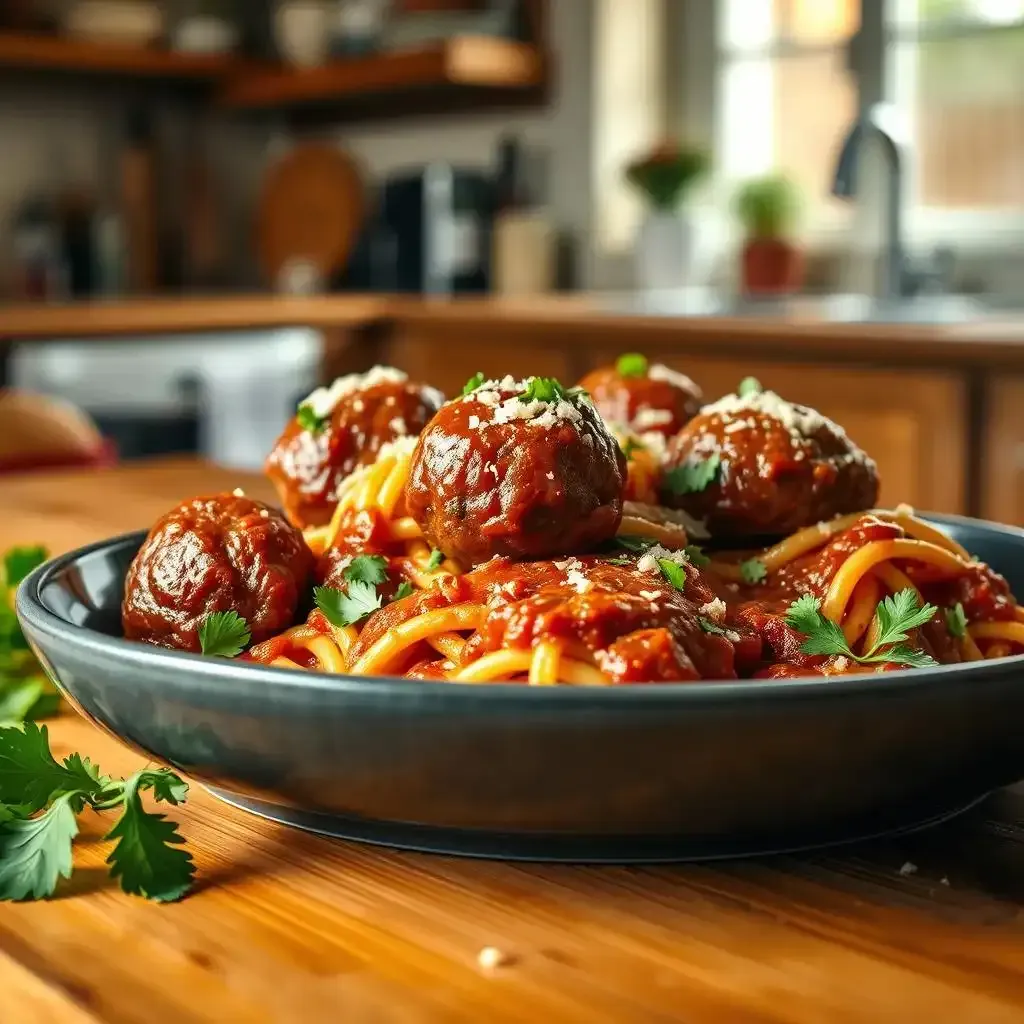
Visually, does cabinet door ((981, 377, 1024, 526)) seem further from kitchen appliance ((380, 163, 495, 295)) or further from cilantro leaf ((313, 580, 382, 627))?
kitchen appliance ((380, 163, 495, 295))

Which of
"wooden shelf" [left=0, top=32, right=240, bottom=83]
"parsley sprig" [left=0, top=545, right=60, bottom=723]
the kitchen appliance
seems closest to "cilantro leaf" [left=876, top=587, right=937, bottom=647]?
"parsley sprig" [left=0, top=545, right=60, bottom=723]

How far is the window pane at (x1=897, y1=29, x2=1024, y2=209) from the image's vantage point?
421 centimetres

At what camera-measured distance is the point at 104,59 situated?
533 centimetres

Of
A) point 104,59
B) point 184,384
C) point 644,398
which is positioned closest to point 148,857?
point 644,398

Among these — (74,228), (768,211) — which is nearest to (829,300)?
(768,211)

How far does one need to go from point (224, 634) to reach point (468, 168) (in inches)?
186

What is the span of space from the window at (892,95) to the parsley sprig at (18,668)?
3.39m

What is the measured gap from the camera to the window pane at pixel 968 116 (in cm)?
421

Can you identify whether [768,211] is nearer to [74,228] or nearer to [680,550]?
[74,228]

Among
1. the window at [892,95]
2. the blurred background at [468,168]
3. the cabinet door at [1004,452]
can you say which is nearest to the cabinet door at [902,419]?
the cabinet door at [1004,452]

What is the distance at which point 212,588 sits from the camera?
0.92 metres

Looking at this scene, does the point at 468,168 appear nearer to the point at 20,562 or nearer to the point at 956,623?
the point at 20,562

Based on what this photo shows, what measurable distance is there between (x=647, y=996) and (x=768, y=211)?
13.6 ft

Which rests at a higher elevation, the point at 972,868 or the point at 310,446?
the point at 310,446
